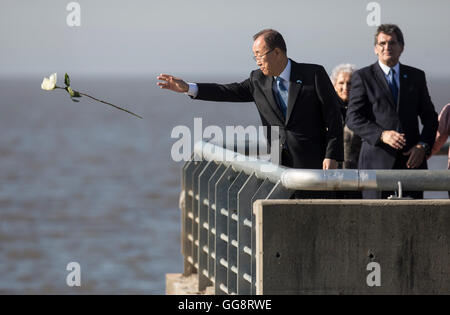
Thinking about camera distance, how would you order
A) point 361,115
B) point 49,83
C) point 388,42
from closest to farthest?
point 49,83 < point 388,42 < point 361,115

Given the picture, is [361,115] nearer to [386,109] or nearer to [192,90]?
[386,109]

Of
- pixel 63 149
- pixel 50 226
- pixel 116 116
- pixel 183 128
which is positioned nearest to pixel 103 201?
pixel 50 226

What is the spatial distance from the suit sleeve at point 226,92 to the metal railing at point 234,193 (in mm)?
392

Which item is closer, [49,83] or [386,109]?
[49,83]

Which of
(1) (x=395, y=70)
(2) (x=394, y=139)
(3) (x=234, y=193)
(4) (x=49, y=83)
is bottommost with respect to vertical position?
(3) (x=234, y=193)

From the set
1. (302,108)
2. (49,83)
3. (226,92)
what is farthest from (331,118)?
(49,83)

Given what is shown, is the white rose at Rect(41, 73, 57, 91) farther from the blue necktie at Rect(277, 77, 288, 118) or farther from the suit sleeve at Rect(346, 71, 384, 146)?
the suit sleeve at Rect(346, 71, 384, 146)

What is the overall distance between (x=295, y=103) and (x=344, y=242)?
1387mm

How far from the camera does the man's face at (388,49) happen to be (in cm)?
895

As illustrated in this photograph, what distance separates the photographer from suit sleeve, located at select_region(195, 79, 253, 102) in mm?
8531

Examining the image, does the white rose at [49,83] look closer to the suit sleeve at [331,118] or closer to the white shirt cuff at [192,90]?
the white shirt cuff at [192,90]

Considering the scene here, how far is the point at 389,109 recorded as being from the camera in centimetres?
912

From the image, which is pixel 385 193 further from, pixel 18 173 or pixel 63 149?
pixel 63 149

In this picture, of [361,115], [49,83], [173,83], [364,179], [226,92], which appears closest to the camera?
[49,83]
